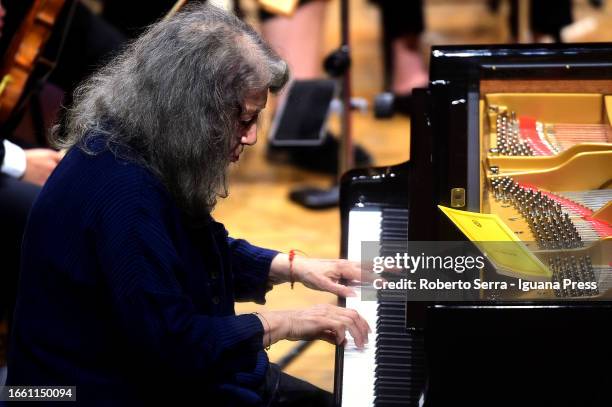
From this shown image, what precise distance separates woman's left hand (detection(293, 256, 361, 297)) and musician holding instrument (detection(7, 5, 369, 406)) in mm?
166

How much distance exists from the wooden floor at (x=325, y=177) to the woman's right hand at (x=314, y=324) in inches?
44.1

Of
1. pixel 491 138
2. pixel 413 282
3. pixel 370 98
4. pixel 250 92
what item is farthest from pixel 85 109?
pixel 370 98

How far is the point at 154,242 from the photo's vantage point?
59.2 inches

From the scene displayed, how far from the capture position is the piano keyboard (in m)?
1.63

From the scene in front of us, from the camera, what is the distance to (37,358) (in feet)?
5.36

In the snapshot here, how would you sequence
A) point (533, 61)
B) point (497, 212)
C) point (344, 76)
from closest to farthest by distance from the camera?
point (497, 212) → point (533, 61) → point (344, 76)

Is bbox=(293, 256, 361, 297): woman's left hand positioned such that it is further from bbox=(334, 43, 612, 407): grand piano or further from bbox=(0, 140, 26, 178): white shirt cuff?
bbox=(0, 140, 26, 178): white shirt cuff

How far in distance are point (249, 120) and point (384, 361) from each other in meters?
0.46

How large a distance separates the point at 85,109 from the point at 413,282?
2.05ft

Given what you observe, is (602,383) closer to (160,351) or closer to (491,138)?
(160,351)

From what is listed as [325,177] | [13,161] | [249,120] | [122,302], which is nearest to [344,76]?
[325,177]

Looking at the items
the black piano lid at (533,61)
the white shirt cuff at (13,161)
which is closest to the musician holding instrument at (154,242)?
the black piano lid at (533,61)

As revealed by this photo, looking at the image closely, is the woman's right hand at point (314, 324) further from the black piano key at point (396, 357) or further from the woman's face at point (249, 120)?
the woman's face at point (249, 120)

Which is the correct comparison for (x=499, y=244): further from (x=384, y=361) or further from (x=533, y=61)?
(x=533, y=61)
